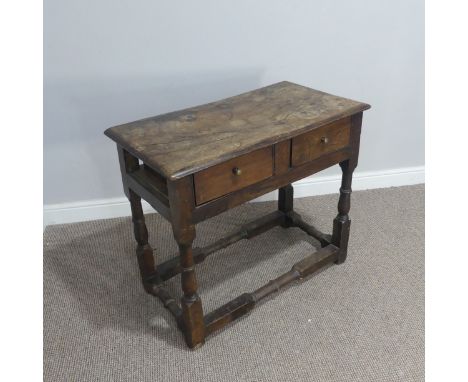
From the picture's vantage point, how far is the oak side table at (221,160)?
128 cm

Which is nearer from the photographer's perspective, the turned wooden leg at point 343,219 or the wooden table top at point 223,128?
the wooden table top at point 223,128

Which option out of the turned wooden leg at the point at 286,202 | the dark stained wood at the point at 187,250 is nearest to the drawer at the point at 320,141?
the dark stained wood at the point at 187,250

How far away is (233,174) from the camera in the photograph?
1.33 metres

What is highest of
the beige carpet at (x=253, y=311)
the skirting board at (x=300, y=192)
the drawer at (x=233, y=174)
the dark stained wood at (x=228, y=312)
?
the drawer at (x=233, y=174)

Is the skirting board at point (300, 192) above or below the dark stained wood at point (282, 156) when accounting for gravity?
below

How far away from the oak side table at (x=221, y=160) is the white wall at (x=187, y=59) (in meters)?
0.36

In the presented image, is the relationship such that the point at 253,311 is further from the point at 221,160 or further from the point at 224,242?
the point at 221,160

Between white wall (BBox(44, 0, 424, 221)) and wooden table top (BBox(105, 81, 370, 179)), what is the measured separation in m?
0.41

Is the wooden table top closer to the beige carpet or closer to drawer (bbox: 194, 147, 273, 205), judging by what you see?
drawer (bbox: 194, 147, 273, 205)

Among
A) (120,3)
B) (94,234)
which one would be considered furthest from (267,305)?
(120,3)

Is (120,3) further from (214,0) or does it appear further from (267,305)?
(267,305)

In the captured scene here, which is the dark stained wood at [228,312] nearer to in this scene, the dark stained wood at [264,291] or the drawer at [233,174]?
the dark stained wood at [264,291]

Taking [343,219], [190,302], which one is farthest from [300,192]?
[190,302]

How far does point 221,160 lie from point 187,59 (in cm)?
91
